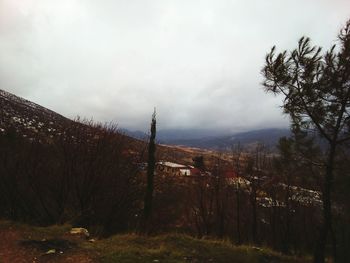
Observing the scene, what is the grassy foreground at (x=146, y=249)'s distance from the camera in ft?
37.5

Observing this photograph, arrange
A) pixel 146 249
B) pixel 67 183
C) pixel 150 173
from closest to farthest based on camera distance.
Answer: pixel 146 249 < pixel 67 183 < pixel 150 173

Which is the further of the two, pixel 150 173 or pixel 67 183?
pixel 150 173

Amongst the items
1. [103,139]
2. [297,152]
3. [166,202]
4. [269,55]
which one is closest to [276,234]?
[166,202]

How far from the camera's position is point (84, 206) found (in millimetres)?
19656

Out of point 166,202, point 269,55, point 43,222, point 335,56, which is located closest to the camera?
point 335,56

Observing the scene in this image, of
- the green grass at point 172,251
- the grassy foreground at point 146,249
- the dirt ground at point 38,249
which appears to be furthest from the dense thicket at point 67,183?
the green grass at point 172,251

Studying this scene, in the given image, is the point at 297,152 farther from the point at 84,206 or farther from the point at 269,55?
the point at 84,206

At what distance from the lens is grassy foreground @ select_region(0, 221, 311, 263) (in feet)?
37.5

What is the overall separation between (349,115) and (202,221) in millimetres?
34268

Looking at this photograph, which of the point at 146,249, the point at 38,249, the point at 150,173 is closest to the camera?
the point at 38,249

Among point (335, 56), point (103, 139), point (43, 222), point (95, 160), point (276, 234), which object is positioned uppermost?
point (335, 56)

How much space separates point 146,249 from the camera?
12.3m

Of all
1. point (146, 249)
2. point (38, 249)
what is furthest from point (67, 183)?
point (146, 249)

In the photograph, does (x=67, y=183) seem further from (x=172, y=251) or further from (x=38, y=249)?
(x=172, y=251)
